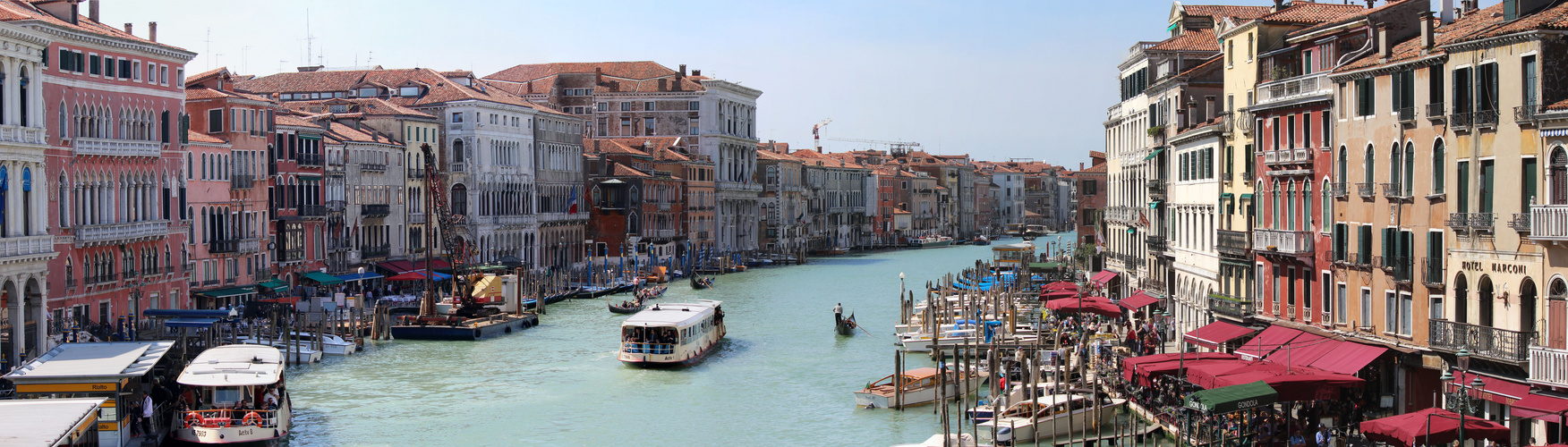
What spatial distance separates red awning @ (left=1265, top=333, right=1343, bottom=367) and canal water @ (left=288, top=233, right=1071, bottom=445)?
477cm

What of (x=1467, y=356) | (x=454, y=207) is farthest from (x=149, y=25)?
(x=1467, y=356)

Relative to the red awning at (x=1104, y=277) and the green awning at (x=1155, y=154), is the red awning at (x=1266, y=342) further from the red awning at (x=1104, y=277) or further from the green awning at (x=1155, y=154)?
the red awning at (x=1104, y=277)

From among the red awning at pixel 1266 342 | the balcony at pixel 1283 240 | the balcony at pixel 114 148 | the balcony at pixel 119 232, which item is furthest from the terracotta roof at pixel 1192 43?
the balcony at pixel 119 232

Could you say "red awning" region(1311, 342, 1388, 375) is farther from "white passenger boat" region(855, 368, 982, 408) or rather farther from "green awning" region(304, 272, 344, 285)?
"green awning" region(304, 272, 344, 285)

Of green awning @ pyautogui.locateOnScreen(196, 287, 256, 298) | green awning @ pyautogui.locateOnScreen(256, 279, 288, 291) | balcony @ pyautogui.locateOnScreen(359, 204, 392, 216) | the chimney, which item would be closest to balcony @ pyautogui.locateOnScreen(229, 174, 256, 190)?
green awning @ pyautogui.locateOnScreen(256, 279, 288, 291)

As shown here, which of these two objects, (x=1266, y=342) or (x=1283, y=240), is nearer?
(x=1266, y=342)

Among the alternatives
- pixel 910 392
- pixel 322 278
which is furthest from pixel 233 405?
pixel 322 278

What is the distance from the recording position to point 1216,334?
72.4 ft

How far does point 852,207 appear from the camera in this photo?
90.6m

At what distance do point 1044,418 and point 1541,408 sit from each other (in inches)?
267

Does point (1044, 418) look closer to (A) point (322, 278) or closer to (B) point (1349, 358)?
(B) point (1349, 358)

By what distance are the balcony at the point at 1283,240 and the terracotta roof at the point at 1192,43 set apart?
821cm

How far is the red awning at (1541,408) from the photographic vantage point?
14.1 meters

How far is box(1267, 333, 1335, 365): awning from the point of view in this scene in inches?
719
